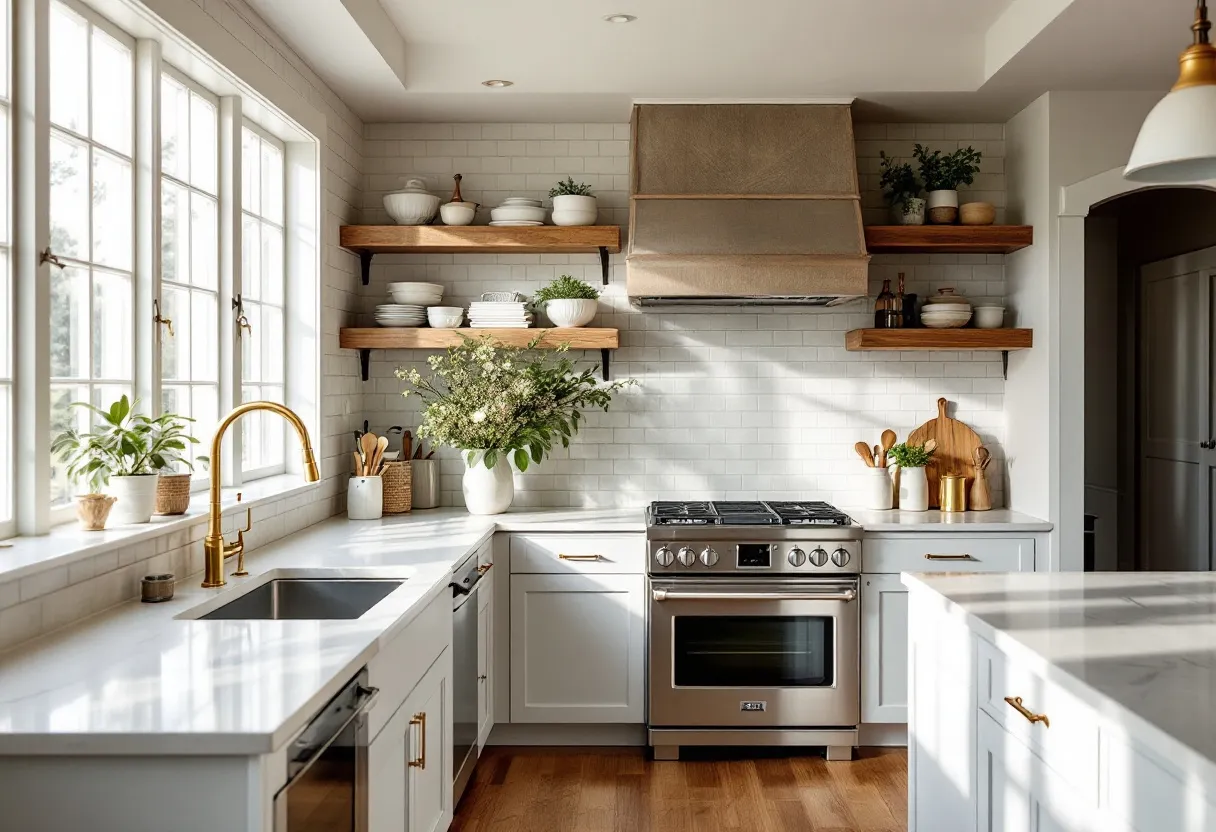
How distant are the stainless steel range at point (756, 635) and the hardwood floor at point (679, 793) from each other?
0.42 feet

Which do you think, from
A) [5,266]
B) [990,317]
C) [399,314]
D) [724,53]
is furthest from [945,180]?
[5,266]

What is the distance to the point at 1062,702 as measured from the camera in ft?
6.07

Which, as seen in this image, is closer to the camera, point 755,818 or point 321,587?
point 321,587

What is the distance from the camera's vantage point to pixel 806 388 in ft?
15.4

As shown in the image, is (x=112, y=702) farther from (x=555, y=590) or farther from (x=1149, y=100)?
(x=1149, y=100)

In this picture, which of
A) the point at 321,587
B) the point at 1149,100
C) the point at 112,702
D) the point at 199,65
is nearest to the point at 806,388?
the point at 1149,100

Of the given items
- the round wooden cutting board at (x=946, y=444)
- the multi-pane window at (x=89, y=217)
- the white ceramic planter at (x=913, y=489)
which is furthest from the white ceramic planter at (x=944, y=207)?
the multi-pane window at (x=89, y=217)

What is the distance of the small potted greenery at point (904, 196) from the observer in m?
4.43

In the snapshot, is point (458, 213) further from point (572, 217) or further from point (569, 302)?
point (569, 302)

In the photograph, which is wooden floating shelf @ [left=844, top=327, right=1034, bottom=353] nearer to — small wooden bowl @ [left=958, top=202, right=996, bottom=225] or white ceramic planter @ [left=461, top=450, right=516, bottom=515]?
small wooden bowl @ [left=958, top=202, right=996, bottom=225]

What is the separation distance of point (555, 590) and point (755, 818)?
1153mm

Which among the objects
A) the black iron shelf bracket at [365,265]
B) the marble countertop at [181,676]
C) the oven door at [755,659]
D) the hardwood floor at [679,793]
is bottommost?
the hardwood floor at [679,793]

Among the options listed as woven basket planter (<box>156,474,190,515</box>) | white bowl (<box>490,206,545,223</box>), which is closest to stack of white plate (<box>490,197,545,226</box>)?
white bowl (<box>490,206,545,223</box>)

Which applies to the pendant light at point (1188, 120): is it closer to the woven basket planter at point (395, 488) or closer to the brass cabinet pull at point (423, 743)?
the brass cabinet pull at point (423, 743)
